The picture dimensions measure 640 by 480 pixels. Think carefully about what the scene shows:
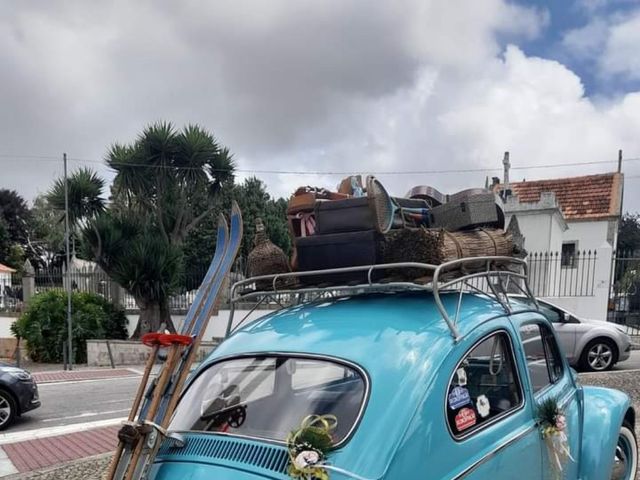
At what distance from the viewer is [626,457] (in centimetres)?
392

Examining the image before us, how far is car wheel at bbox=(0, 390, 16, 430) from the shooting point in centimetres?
713

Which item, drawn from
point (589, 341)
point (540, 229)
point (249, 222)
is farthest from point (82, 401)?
point (249, 222)

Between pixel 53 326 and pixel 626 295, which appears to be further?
pixel 53 326

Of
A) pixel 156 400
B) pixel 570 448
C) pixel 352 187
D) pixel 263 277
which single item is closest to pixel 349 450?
pixel 156 400

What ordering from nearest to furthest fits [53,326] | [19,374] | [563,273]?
[19,374], [563,273], [53,326]

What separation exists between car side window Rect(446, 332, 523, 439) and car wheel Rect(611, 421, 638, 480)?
1858 millimetres

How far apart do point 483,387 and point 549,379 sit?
0.89 metres

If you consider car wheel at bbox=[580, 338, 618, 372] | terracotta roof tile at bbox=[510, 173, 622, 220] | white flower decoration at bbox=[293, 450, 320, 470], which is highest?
terracotta roof tile at bbox=[510, 173, 622, 220]

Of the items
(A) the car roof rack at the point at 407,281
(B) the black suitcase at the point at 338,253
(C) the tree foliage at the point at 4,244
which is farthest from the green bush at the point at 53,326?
(C) the tree foliage at the point at 4,244

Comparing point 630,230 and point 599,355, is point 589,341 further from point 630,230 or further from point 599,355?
point 630,230

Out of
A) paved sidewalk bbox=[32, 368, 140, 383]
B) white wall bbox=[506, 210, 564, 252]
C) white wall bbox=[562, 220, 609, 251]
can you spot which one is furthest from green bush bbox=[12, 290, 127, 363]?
white wall bbox=[562, 220, 609, 251]

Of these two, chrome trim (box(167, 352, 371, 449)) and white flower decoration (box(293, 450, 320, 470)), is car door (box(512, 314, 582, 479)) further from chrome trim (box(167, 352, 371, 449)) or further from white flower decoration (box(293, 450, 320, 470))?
white flower decoration (box(293, 450, 320, 470))

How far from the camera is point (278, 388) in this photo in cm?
247

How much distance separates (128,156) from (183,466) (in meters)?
19.3
